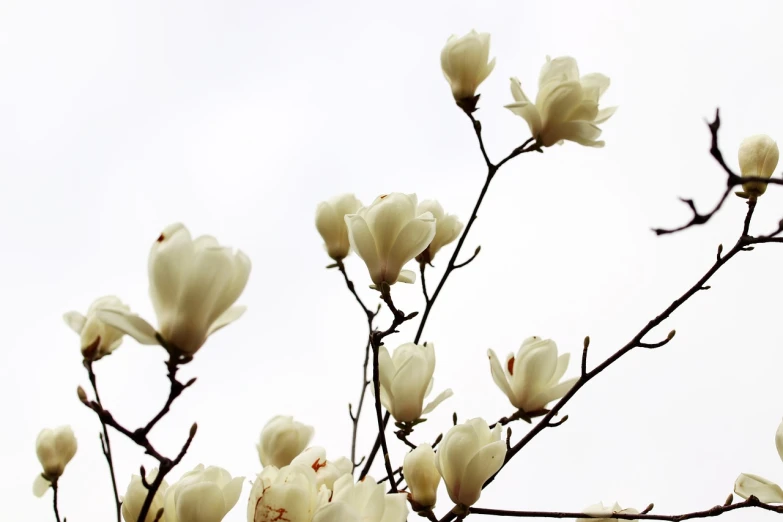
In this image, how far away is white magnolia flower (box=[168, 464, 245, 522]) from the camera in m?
0.79

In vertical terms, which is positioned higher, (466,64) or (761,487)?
(466,64)

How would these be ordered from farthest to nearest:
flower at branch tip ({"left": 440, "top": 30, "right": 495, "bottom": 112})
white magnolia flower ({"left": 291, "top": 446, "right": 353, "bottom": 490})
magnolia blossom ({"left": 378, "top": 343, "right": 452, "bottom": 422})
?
flower at branch tip ({"left": 440, "top": 30, "right": 495, "bottom": 112}) → magnolia blossom ({"left": 378, "top": 343, "right": 452, "bottom": 422}) → white magnolia flower ({"left": 291, "top": 446, "right": 353, "bottom": 490})

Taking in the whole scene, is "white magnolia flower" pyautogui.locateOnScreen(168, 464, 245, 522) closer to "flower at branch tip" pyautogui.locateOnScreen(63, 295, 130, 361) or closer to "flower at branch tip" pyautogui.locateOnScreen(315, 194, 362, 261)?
"flower at branch tip" pyautogui.locateOnScreen(63, 295, 130, 361)

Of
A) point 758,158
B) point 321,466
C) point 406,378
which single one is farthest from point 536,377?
point 758,158

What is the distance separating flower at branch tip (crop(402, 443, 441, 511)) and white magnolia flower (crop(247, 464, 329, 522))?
33cm

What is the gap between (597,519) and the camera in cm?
109

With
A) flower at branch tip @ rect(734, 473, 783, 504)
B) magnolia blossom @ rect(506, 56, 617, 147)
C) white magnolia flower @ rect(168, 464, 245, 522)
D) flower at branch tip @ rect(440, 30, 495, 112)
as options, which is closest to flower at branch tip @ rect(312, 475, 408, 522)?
white magnolia flower @ rect(168, 464, 245, 522)

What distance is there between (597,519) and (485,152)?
78 cm

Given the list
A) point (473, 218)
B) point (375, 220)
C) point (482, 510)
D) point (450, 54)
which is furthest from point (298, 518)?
point (450, 54)

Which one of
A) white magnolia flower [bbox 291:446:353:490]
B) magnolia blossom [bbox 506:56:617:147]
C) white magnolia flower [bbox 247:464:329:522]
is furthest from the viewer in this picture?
magnolia blossom [bbox 506:56:617:147]

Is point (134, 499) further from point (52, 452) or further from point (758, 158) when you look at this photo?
point (758, 158)

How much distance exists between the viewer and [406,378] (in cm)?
117

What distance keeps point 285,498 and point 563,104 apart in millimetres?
948

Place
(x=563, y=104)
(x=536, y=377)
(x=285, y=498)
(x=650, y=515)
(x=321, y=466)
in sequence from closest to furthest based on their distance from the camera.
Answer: (x=285, y=498) < (x=321, y=466) < (x=650, y=515) < (x=536, y=377) < (x=563, y=104)
